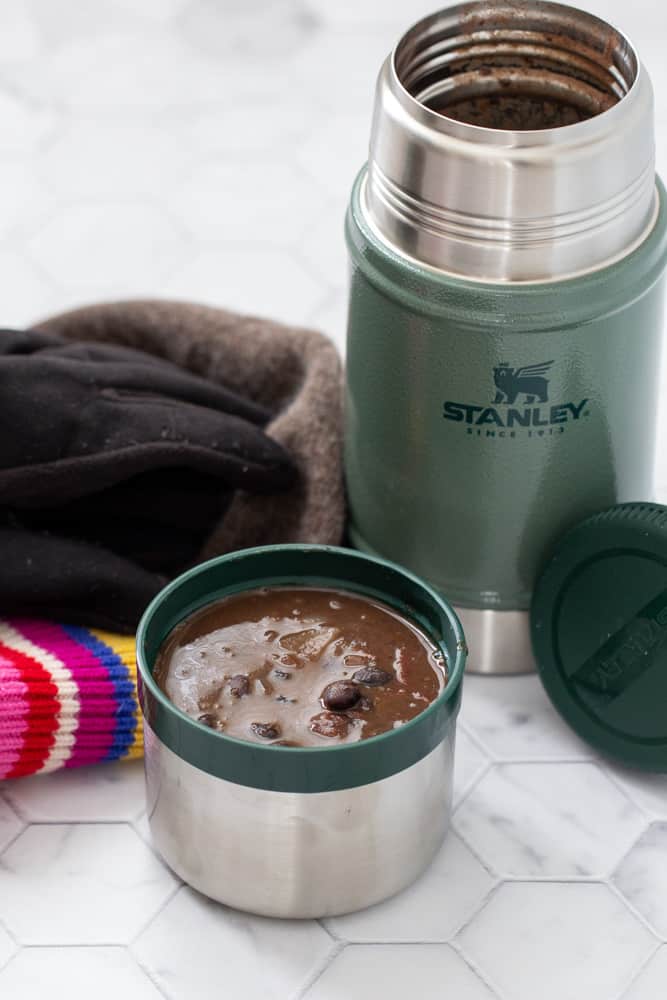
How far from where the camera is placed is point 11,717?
937 mm

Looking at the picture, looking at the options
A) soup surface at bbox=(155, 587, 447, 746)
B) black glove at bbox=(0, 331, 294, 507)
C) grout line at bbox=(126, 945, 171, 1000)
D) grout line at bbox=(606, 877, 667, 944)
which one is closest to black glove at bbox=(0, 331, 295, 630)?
black glove at bbox=(0, 331, 294, 507)

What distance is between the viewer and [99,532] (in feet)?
3.48

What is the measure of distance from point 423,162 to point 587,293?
11cm

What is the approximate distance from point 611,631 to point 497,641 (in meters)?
0.10

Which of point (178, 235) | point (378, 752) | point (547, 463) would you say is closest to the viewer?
point (378, 752)

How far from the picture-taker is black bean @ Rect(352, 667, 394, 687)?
2.94ft

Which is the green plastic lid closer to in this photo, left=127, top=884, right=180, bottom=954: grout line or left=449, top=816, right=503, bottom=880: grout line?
left=449, top=816, right=503, bottom=880: grout line

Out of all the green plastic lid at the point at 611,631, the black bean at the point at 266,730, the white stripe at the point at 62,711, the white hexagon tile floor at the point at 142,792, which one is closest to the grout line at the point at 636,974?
the white hexagon tile floor at the point at 142,792

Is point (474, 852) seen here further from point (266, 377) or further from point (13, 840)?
point (266, 377)

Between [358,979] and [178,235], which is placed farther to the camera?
[178,235]

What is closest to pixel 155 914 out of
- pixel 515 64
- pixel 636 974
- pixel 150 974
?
pixel 150 974

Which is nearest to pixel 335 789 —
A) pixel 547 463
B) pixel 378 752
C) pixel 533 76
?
pixel 378 752

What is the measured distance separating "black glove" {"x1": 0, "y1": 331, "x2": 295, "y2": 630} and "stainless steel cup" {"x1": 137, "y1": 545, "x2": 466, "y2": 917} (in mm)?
106

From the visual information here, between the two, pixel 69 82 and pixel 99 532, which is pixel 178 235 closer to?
pixel 69 82
